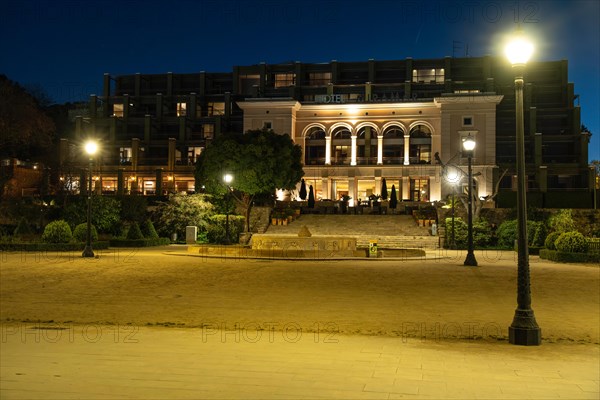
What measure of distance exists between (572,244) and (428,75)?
51.1 m

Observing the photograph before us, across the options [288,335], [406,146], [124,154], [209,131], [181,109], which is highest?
[181,109]

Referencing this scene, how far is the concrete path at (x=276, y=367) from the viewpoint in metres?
6.43

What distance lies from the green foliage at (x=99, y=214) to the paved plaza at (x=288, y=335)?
65.9 feet

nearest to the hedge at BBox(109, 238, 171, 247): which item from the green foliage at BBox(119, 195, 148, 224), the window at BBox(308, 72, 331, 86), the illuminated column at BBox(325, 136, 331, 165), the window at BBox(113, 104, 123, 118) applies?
the green foliage at BBox(119, 195, 148, 224)

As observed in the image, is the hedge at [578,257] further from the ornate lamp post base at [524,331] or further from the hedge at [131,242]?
the hedge at [131,242]

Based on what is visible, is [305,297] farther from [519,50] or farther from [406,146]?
[406,146]

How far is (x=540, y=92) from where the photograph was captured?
235 feet

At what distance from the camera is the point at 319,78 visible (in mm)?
76312

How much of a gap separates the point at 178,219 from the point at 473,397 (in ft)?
124

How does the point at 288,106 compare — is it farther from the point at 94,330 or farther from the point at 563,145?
the point at 94,330

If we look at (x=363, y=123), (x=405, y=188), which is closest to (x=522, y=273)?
(x=405, y=188)

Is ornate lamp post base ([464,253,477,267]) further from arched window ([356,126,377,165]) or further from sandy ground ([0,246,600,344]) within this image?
arched window ([356,126,377,165])

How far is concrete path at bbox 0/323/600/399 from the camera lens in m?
6.43

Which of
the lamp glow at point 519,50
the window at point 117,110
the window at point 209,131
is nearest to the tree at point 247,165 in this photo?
the window at point 209,131
